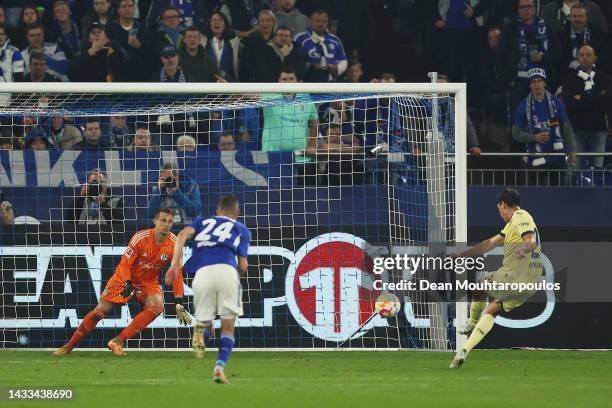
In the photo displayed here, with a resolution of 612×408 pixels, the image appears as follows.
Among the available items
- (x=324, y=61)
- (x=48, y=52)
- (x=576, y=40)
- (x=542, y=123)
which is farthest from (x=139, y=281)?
(x=576, y=40)

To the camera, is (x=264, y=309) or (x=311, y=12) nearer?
(x=264, y=309)

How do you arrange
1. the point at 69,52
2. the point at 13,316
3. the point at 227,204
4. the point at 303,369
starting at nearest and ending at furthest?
the point at 227,204, the point at 303,369, the point at 13,316, the point at 69,52

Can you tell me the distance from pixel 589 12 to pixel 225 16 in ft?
18.6

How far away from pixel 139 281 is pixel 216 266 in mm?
3965

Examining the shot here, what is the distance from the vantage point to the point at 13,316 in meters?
17.6

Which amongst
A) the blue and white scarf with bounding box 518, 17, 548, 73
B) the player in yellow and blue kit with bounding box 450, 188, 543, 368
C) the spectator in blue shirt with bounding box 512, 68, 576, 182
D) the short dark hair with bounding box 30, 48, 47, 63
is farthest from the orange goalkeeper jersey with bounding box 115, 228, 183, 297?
Answer: the blue and white scarf with bounding box 518, 17, 548, 73

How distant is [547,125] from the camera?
752 inches

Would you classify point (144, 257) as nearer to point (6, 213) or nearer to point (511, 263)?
point (6, 213)

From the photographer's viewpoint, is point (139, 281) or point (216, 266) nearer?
point (216, 266)

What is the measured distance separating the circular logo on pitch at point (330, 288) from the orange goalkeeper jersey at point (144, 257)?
7.25 feet

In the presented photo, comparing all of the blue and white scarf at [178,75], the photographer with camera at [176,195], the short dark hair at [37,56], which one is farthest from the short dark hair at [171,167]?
the short dark hair at [37,56]

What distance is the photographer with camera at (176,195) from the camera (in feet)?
58.2

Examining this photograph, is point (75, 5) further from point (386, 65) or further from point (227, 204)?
point (227, 204)

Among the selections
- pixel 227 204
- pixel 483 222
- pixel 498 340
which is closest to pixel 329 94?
pixel 483 222
